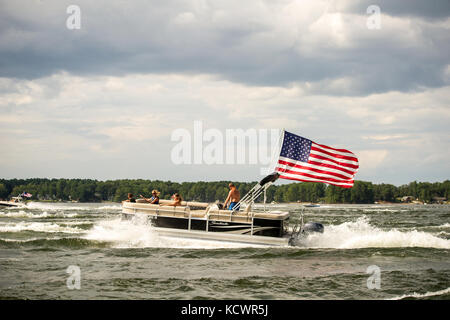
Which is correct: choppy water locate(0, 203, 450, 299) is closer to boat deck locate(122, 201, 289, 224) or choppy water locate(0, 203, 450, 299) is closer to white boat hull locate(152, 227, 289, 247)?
white boat hull locate(152, 227, 289, 247)

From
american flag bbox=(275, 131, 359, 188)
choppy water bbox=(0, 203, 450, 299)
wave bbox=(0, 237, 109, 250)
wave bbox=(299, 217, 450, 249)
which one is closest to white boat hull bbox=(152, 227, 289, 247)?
choppy water bbox=(0, 203, 450, 299)

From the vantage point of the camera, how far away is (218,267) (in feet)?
52.9

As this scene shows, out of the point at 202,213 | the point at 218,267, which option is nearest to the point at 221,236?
the point at 202,213

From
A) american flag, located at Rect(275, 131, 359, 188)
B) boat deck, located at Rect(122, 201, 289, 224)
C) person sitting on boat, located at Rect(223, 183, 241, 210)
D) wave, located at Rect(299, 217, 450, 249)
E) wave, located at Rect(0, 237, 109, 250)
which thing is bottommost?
wave, located at Rect(0, 237, 109, 250)

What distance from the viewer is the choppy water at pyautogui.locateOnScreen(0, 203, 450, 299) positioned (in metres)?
12.6

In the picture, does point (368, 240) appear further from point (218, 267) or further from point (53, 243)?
point (53, 243)

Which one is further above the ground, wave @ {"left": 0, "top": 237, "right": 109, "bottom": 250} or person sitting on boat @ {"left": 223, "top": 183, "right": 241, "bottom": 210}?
person sitting on boat @ {"left": 223, "top": 183, "right": 241, "bottom": 210}

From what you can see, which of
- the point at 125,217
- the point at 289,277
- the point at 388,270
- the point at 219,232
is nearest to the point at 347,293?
the point at 289,277

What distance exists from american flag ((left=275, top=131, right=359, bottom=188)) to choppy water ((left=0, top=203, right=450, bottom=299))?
3.35 m

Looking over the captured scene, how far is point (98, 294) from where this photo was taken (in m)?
12.3

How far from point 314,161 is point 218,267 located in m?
5.62
